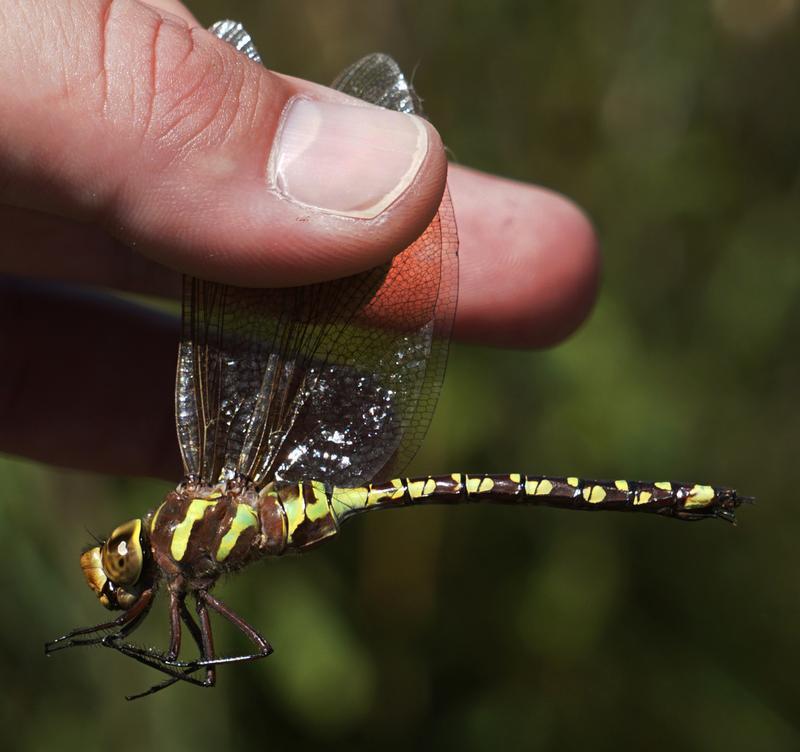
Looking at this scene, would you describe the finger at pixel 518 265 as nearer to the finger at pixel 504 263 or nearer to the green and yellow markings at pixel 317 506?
the finger at pixel 504 263

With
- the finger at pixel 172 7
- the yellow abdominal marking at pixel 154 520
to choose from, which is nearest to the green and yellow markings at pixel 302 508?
the yellow abdominal marking at pixel 154 520

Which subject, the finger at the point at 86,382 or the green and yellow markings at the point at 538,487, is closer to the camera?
the green and yellow markings at the point at 538,487

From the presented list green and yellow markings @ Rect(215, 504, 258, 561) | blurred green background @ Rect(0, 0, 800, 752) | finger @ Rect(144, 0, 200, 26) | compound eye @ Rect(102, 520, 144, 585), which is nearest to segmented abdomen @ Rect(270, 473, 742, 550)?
green and yellow markings @ Rect(215, 504, 258, 561)

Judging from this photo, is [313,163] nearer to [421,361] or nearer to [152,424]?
[421,361]

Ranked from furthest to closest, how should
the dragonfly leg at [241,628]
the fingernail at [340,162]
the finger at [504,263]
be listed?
the finger at [504,263] < the dragonfly leg at [241,628] < the fingernail at [340,162]

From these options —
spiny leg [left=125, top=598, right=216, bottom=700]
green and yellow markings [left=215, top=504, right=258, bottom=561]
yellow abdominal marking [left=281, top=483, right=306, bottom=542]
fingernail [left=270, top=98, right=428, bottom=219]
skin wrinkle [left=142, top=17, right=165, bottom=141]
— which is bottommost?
spiny leg [left=125, top=598, right=216, bottom=700]

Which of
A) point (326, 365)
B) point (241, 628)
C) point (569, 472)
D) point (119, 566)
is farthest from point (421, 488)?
point (569, 472)

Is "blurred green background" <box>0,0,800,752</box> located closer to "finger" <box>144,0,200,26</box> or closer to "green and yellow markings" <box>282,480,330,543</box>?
"green and yellow markings" <box>282,480,330,543</box>

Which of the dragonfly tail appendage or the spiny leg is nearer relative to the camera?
the spiny leg

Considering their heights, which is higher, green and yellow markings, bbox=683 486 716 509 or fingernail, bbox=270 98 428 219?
fingernail, bbox=270 98 428 219
